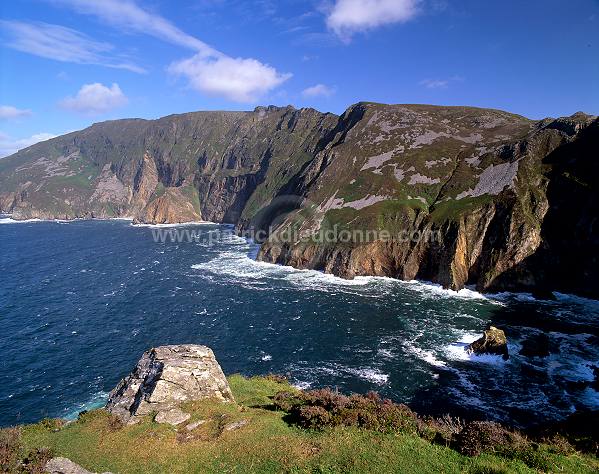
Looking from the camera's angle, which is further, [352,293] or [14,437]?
[352,293]

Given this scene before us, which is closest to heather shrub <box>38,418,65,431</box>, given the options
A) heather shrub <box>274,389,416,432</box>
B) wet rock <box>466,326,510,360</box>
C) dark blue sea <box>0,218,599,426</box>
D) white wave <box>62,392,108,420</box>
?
heather shrub <box>274,389,416,432</box>

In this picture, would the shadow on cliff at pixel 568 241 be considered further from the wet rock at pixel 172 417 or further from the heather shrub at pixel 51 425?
the heather shrub at pixel 51 425

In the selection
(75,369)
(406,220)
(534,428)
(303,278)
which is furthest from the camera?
(406,220)

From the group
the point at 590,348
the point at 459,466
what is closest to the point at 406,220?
the point at 590,348

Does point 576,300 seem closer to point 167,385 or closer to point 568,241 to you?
point 568,241

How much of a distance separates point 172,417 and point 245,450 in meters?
6.94

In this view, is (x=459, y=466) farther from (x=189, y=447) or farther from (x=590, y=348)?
(x=590, y=348)

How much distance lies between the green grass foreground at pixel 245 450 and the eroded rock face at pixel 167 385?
5.04 feet

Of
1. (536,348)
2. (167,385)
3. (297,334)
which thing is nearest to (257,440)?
(167,385)

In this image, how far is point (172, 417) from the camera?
2591 centimetres

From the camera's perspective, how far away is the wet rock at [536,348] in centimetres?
5681

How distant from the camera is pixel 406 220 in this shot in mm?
110250

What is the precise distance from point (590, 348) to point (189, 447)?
6146 centimetres

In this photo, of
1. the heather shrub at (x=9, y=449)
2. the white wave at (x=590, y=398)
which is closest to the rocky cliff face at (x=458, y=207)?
the white wave at (x=590, y=398)
